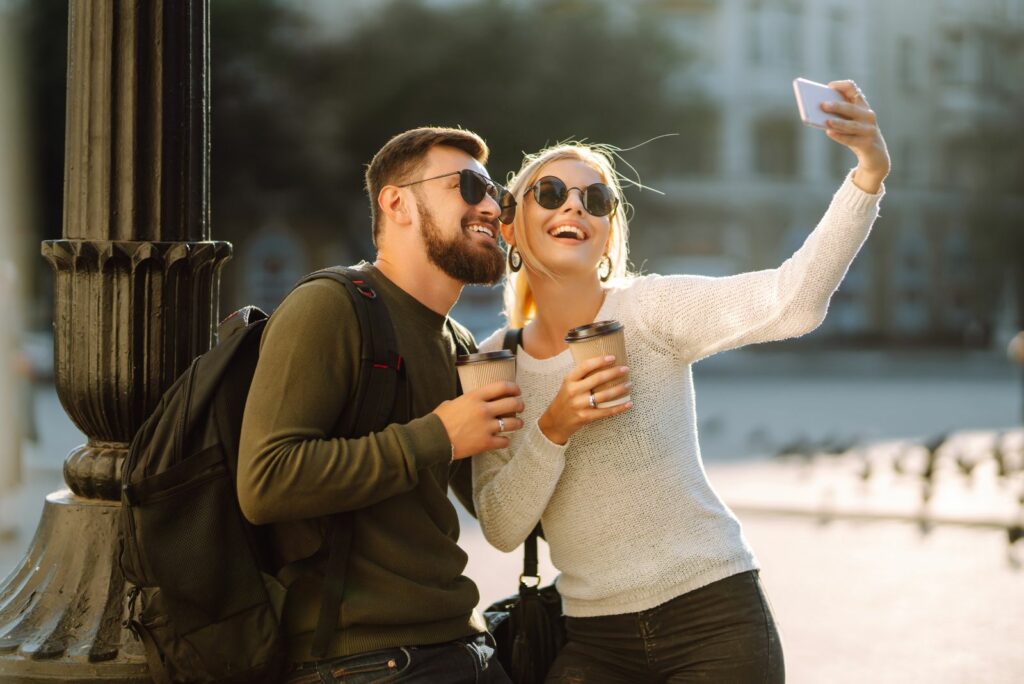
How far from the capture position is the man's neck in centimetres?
294

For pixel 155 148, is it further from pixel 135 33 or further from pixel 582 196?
pixel 582 196

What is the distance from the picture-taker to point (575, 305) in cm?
326

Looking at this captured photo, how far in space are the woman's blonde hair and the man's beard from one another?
0.29 metres

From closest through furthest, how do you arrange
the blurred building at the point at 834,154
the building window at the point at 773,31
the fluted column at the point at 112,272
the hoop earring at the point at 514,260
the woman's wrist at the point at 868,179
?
1. the woman's wrist at the point at 868,179
2. the fluted column at the point at 112,272
3. the hoop earring at the point at 514,260
4. the blurred building at the point at 834,154
5. the building window at the point at 773,31

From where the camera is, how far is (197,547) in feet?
8.56

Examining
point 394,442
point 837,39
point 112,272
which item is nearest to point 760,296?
point 394,442

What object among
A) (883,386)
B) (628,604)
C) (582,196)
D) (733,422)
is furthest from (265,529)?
(883,386)

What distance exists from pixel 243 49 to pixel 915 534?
24.2m

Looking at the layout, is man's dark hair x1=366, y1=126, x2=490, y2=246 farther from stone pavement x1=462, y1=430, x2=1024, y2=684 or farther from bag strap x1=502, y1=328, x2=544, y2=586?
stone pavement x1=462, y1=430, x2=1024, y2=684

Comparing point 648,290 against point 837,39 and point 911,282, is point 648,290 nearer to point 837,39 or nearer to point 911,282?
point 837,39

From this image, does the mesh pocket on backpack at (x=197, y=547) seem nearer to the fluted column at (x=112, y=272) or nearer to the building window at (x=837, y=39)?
the fluted column at (x=112, y=272)

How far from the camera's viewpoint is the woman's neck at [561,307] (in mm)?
3256

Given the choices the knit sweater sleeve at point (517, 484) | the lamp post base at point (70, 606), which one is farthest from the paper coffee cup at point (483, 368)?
the lamp post base at point (70, 606)

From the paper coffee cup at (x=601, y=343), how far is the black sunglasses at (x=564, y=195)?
1.50 feet
